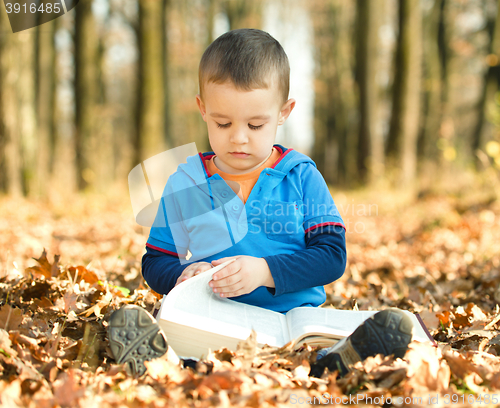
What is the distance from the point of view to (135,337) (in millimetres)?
1604

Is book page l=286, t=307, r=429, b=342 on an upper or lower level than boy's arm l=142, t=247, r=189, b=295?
lower

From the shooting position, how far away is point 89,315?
2307mm

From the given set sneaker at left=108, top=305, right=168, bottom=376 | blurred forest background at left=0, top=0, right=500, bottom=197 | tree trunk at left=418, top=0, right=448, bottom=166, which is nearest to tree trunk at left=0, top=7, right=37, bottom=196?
blurred forest background at left=0, top=0, right=500, bottom=197

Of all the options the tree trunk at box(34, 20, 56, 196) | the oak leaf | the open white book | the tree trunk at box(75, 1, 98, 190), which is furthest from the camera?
the tree trunk at box(34, 20, 56, 196)

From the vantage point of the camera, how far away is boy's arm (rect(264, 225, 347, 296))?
76.7 inches

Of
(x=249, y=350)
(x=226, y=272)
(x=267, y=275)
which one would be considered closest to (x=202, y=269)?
(x=226, y=272)

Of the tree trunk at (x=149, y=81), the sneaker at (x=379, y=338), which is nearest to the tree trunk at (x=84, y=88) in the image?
the tree trunk at (x=149, y=81)

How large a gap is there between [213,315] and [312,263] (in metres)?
0.47

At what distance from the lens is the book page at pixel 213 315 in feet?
5.66

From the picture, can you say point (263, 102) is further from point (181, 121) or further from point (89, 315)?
point (181, 121)

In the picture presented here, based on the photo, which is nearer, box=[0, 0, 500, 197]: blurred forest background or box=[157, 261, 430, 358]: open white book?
box=[157, 261, 430, 358]: open white book

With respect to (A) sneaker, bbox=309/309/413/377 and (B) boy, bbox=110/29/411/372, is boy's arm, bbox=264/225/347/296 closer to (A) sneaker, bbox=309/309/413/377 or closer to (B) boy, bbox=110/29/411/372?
(B) boy, bbox=110/29/411/372

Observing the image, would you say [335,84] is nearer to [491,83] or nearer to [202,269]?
[491,83]

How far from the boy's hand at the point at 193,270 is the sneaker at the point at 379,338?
634 mm
